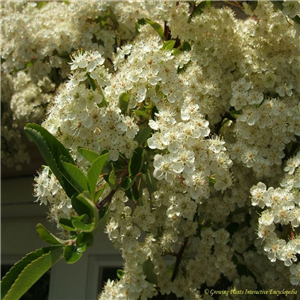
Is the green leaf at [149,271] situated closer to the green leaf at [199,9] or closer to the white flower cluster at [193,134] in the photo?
the white flower cluster at [193,134]

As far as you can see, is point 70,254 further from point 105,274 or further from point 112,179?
point 105,274

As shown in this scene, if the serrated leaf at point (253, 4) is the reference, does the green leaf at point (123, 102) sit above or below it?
below

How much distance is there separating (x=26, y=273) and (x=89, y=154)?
0.30 metres

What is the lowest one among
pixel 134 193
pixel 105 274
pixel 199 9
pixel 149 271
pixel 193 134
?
pixel 105 274

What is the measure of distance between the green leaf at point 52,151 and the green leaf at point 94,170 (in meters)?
0.04

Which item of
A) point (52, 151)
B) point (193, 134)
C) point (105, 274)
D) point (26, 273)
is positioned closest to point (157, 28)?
point (193, 134)

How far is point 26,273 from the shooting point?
108cm

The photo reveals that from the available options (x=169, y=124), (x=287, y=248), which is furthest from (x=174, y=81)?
(x=287, y=248)

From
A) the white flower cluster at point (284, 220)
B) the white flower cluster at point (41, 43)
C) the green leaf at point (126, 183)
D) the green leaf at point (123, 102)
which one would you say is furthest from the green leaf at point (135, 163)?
the white flower cluster at point (41, 43)

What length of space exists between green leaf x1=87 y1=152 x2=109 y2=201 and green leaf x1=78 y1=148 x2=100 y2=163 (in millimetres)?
57

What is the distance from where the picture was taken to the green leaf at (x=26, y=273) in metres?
1.08

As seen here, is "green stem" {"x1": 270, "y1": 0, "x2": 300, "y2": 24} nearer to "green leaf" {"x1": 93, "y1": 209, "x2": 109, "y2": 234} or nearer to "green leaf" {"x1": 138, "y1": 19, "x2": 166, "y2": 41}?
"green leaf" {"x1": 138, "y1": 19, "x2": 166, "y2": 41}

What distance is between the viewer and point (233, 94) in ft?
5.12

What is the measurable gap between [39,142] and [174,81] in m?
0.43
